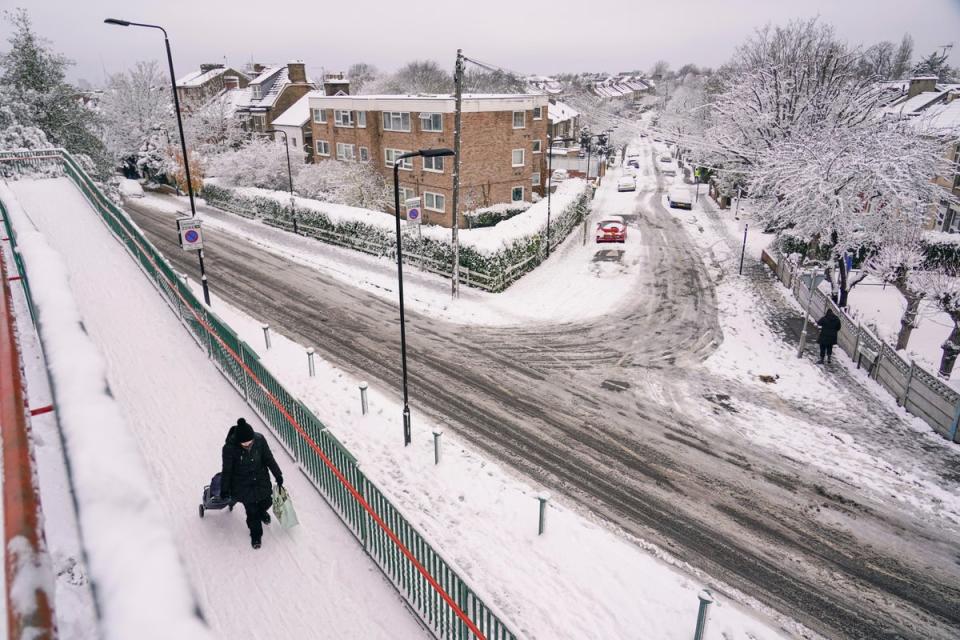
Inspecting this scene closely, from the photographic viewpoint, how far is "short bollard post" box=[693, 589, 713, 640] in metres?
7.28

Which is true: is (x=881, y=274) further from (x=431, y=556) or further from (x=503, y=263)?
(x=431, y=556)

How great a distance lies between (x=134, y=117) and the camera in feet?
159

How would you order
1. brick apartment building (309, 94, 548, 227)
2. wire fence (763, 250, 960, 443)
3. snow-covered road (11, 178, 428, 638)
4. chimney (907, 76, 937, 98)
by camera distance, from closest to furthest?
snow-covered road (11, 178, 428, 638), wire fence (763, 250, 960, 443), brick apartment building (309, 94, 548, 227), chimney (907, 76, 937, 98)

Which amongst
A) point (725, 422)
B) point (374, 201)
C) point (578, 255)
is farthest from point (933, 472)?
point (374, 201)

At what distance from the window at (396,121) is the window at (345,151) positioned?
3592 millimetres

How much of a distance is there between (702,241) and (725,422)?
2216 centimetres

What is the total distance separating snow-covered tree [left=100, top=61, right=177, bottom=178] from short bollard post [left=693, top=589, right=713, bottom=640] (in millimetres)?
52825

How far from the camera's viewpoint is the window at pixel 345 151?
126 feet

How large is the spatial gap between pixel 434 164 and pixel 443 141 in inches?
63.1

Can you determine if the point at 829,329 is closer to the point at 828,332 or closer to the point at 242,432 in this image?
the point at 828,332

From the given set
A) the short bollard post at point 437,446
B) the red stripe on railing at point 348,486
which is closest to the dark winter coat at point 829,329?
the short bollard post at point 437,446

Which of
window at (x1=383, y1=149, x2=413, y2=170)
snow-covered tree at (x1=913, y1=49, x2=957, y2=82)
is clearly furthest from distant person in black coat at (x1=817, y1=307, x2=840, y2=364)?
snow-covered tree at (x1=913, y1=49, x2=957, y2=82)

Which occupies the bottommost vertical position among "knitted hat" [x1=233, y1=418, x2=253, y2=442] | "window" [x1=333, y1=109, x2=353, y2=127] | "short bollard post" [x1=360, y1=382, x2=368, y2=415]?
"short bollard post" [x1=360, y1=382, x2=368, y2=415]

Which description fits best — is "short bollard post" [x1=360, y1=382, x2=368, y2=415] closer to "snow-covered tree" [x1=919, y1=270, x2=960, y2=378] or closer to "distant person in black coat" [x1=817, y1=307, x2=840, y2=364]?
"distant person in black coat" [x1=817, y1=307, x2=840, y2=364]
